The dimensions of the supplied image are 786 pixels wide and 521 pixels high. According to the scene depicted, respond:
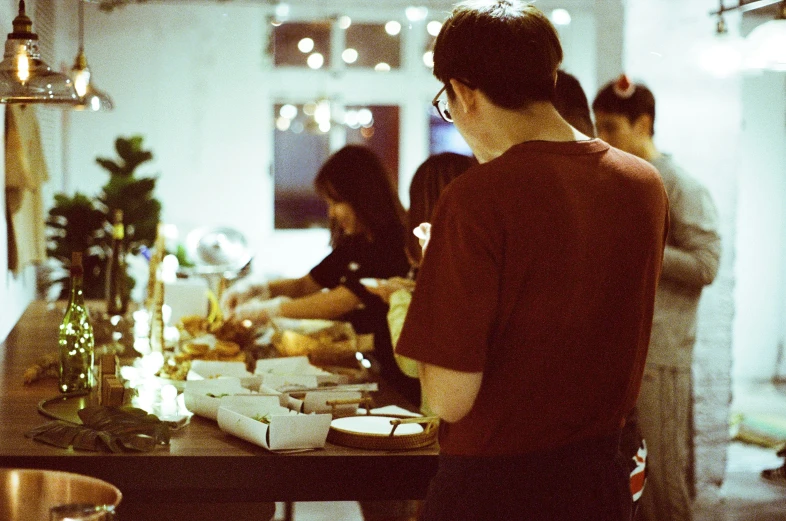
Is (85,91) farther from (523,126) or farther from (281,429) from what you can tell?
(523,126)

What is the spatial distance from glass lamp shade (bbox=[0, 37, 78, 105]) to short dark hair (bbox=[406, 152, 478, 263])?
0.90 m

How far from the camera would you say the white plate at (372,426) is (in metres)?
1.88

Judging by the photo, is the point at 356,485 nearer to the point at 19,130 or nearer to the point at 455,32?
the point at 455,32

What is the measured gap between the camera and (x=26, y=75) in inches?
86.7

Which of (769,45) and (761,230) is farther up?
(769,45)

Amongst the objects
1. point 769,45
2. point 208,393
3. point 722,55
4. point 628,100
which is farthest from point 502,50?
point 722,55

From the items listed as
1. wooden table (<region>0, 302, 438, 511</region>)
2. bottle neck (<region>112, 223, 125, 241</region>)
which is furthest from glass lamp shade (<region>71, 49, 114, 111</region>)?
wooden table (<region>0, 302, 438, 511</region>)

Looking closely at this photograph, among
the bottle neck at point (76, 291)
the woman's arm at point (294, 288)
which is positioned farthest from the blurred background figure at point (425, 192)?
the woman's arm at point (294, 288)

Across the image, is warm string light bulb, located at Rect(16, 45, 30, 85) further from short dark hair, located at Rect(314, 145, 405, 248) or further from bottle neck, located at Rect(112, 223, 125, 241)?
short dark hair, located at Rect(314, 145, 405, 248)

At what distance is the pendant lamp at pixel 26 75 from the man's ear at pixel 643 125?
1.85 m

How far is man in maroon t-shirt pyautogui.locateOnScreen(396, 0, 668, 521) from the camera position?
125 cm

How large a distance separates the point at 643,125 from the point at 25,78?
78.3 inches

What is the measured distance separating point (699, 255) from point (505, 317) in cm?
200

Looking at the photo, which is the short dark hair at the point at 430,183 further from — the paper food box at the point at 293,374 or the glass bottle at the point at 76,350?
the glass bottle at the point at 76,350
